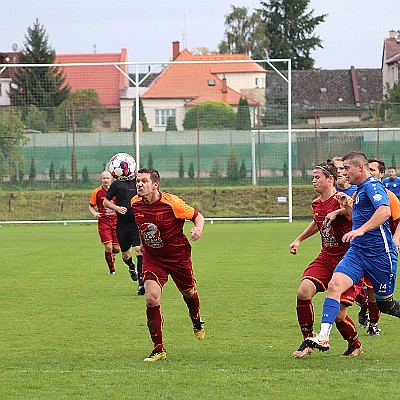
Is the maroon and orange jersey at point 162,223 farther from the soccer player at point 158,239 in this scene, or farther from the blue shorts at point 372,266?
the blue shorts at point 372,266

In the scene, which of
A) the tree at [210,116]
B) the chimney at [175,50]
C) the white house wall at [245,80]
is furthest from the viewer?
the chimney at [175,50]

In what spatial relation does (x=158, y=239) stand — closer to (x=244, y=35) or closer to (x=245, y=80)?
(x=245, y=80)

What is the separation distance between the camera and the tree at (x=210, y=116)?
3669 cm

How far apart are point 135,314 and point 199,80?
26.1 meters

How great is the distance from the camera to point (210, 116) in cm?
3719

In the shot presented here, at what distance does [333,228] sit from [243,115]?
92.7ft

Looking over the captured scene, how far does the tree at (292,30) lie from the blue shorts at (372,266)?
268 ft

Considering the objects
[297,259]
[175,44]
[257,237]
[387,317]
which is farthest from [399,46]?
[387,317]

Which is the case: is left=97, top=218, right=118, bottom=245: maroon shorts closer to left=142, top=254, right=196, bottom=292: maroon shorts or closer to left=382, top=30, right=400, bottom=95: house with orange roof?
left=142, top=254, right=196, bottom=292: maroon shorts

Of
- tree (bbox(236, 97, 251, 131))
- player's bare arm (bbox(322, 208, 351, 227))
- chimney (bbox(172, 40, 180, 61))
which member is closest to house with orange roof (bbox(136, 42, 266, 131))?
tree (bbox(236, 97, 251, 131))

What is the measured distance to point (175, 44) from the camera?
73188 mm

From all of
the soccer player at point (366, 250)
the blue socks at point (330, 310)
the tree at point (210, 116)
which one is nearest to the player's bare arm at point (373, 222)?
the soccer player at point (366, 250)

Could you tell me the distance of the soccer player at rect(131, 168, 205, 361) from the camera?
8508 millimetres

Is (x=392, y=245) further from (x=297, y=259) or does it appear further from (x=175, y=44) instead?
(x=175, y=44)
